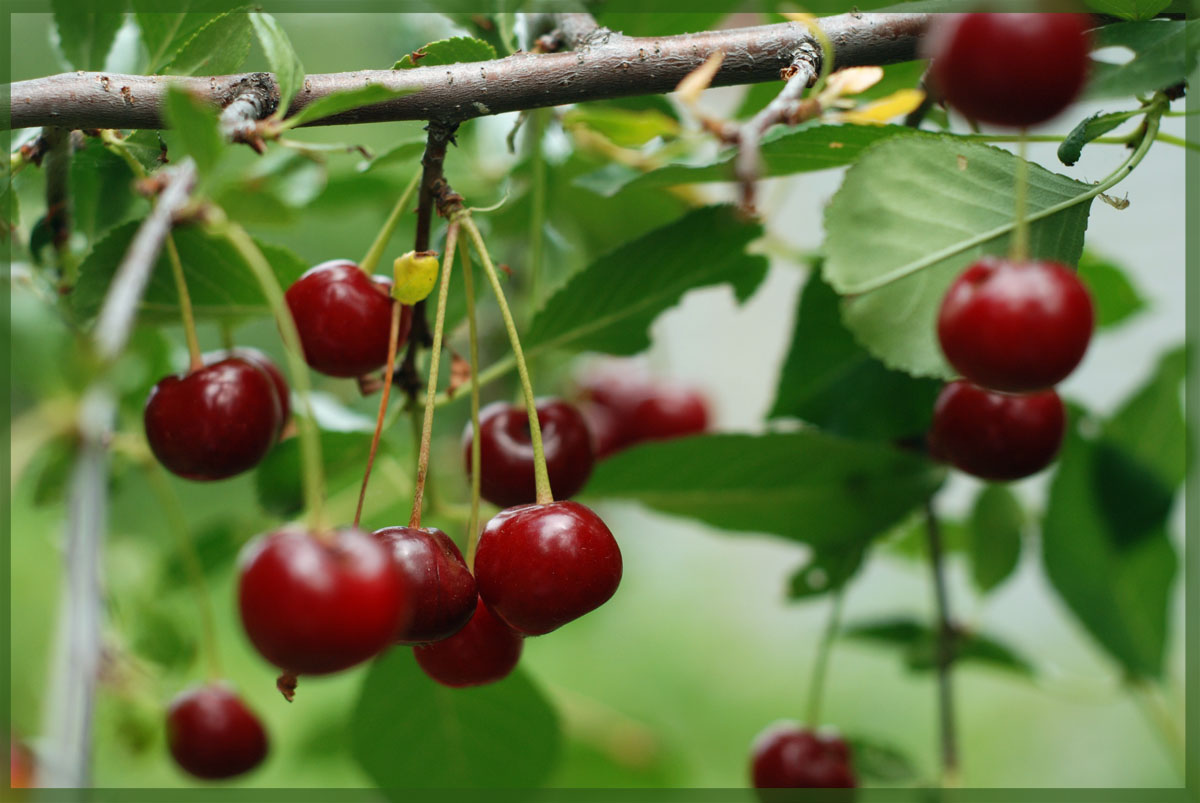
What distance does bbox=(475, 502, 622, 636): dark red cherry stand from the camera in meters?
0.41

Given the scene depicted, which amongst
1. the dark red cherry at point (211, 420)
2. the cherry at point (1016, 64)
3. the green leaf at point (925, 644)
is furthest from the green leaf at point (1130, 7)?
the green leaf at point (925, 644)

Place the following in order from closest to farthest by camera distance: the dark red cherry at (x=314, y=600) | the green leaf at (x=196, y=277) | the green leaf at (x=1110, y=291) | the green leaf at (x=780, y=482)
A: the dark red cherry at (x=314, y=600) < the green leaf at (x=196, y=277) < the green leaf at (x=780, y=482) < the green leaf at (x=1110, y=291)

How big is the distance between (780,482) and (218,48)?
0.45 m

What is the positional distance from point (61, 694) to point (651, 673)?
1.41m

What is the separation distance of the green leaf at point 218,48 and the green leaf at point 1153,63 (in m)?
0.42

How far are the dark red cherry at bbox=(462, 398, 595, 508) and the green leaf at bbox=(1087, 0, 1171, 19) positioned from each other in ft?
1.14

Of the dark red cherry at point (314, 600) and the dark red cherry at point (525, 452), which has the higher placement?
the dark red cherry at point (314, 600)

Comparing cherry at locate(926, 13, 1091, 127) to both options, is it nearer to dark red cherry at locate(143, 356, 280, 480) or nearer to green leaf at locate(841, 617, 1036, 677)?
dark red cherry at locate(143, 356, 280, 480)

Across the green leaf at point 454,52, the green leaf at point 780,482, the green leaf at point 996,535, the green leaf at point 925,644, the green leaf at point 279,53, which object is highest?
the green leaf at point 279,53

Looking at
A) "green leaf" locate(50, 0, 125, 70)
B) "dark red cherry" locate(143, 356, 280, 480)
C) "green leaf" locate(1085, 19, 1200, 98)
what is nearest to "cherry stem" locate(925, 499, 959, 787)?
"green leaf" locate(1085, 19, 1200, 98)

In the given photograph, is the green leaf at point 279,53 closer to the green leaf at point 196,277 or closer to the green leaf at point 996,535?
the green leaf at point 196,277

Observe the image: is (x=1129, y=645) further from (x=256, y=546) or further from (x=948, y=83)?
(x=256, y=546)

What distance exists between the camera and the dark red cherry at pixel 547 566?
406mm

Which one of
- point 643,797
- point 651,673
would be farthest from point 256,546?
point 651,673
